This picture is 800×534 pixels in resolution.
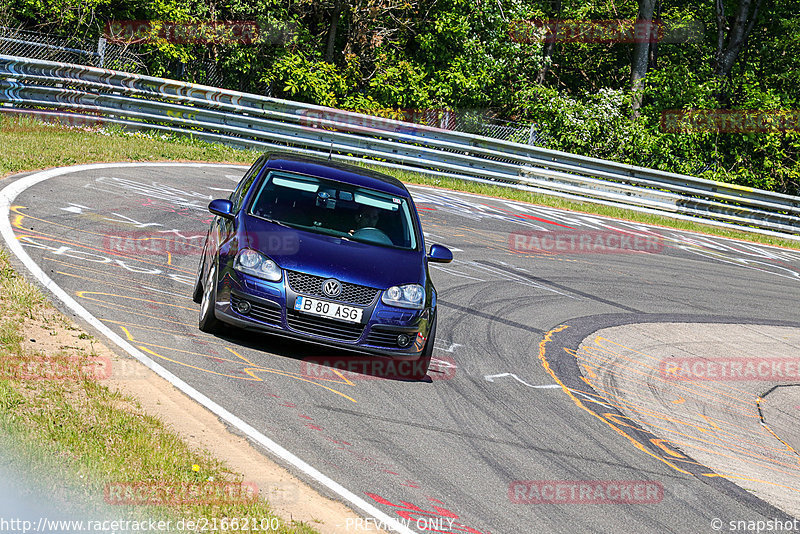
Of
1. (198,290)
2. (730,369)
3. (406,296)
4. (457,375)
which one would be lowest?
(730,369)

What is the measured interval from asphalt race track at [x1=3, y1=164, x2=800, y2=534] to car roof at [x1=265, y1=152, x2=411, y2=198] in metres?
1.56

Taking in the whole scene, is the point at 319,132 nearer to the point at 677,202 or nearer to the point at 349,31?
the point at 349,31

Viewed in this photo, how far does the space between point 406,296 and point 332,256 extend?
699 millimetres

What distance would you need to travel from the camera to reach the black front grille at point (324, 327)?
7.53 meters

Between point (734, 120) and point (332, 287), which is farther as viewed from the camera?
point (734, 120)

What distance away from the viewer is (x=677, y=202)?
22312 mm

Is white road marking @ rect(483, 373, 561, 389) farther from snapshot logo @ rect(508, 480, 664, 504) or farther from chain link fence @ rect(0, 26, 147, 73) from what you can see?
chain link fence @ rect(0, 26, 147, 73)

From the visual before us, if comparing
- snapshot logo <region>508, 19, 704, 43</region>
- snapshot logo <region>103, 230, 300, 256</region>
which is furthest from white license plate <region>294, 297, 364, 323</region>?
snapshot logo <region>508, 19, 704, 43</region>

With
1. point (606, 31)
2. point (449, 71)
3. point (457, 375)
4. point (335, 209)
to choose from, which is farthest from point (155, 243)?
point (606, 31)

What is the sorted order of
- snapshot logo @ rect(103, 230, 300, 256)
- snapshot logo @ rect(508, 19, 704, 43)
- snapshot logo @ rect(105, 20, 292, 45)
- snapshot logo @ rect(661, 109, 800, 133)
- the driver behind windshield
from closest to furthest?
the driver behind windshield < snapshot logo @ rect(103, 230, 300, 256) < snapshot logo @ rect(105, 20, 292, 45) < snapshot logo @ rect(661, 109, 800, 133) < snapshot logo @ rect(508, 19, 704, 43)

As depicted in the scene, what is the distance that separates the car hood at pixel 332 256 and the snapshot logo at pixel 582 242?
7444 millimetres

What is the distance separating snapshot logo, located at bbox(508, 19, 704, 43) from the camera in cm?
2769

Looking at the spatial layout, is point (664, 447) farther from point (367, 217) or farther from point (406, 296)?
point (367, 217)

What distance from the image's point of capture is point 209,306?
25.7ft
